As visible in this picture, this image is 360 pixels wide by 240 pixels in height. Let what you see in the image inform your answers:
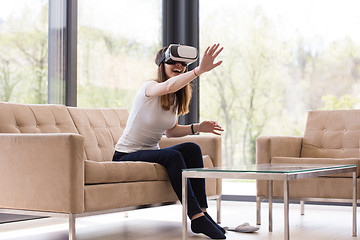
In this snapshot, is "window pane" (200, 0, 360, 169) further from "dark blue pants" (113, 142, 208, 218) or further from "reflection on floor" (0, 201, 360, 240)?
"dark blue pants" (113, 142, 208, 218)

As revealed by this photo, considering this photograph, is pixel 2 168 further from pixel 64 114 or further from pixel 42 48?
pixel 42 48

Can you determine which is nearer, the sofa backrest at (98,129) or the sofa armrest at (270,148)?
the sofa backrest at (98,129)

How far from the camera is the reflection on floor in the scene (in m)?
3.28

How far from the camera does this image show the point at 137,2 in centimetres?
551

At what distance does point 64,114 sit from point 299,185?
1.64m

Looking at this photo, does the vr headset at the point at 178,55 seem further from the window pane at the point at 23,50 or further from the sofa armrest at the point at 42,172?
the window pane at the point at 23,50

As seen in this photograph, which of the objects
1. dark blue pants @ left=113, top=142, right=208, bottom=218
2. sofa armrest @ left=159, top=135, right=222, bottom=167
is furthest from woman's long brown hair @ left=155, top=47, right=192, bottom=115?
sofa armrest @ left=159, top=135, right=222, bottom=167

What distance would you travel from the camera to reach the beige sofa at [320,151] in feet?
11.8

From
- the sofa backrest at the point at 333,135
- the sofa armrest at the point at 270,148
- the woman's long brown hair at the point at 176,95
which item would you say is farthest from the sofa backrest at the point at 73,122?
the sofa backrest at the point at 333,135

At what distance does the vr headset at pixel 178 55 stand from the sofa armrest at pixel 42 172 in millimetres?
850

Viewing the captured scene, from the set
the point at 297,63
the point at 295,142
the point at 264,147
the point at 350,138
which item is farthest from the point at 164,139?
the point at 297,63

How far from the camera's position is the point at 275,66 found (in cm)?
538

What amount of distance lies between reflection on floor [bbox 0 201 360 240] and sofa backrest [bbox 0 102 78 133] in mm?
652

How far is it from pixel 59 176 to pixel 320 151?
224 cm
